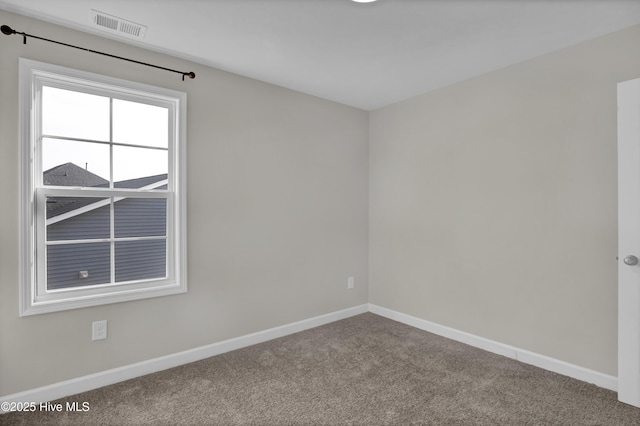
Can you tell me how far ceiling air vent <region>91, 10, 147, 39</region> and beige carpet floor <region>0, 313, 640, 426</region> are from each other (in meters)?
2.44

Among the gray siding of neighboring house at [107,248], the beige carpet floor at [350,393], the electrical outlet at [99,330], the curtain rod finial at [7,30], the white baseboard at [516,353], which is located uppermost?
the curtain rod finial at [7,30]

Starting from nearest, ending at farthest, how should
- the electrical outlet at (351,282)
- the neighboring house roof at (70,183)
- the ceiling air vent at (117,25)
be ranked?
the ceiling air vent at (117,25), the neighboring house roof at (70,183), the electrical outlet at (351,282)

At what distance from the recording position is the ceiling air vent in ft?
7.04

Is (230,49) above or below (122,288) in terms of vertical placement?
above

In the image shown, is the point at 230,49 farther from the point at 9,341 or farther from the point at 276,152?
the point at 9,341

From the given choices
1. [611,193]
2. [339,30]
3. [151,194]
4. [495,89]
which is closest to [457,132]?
[495,89]

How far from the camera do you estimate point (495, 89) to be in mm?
2943

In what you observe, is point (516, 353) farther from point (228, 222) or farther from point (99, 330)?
point (99, 330)

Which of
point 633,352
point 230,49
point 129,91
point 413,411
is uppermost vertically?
point 230,49

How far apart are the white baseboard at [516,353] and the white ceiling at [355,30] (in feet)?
7.72

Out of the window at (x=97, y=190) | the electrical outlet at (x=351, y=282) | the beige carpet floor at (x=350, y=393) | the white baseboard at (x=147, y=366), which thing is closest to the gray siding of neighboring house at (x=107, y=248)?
the window at (x=97, y=190)

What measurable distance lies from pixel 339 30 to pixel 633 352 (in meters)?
2.79

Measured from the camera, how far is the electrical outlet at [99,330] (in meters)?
2.36

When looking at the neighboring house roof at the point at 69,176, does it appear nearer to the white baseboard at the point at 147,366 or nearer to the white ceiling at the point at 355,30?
the white ceiling at the point at 355,30
